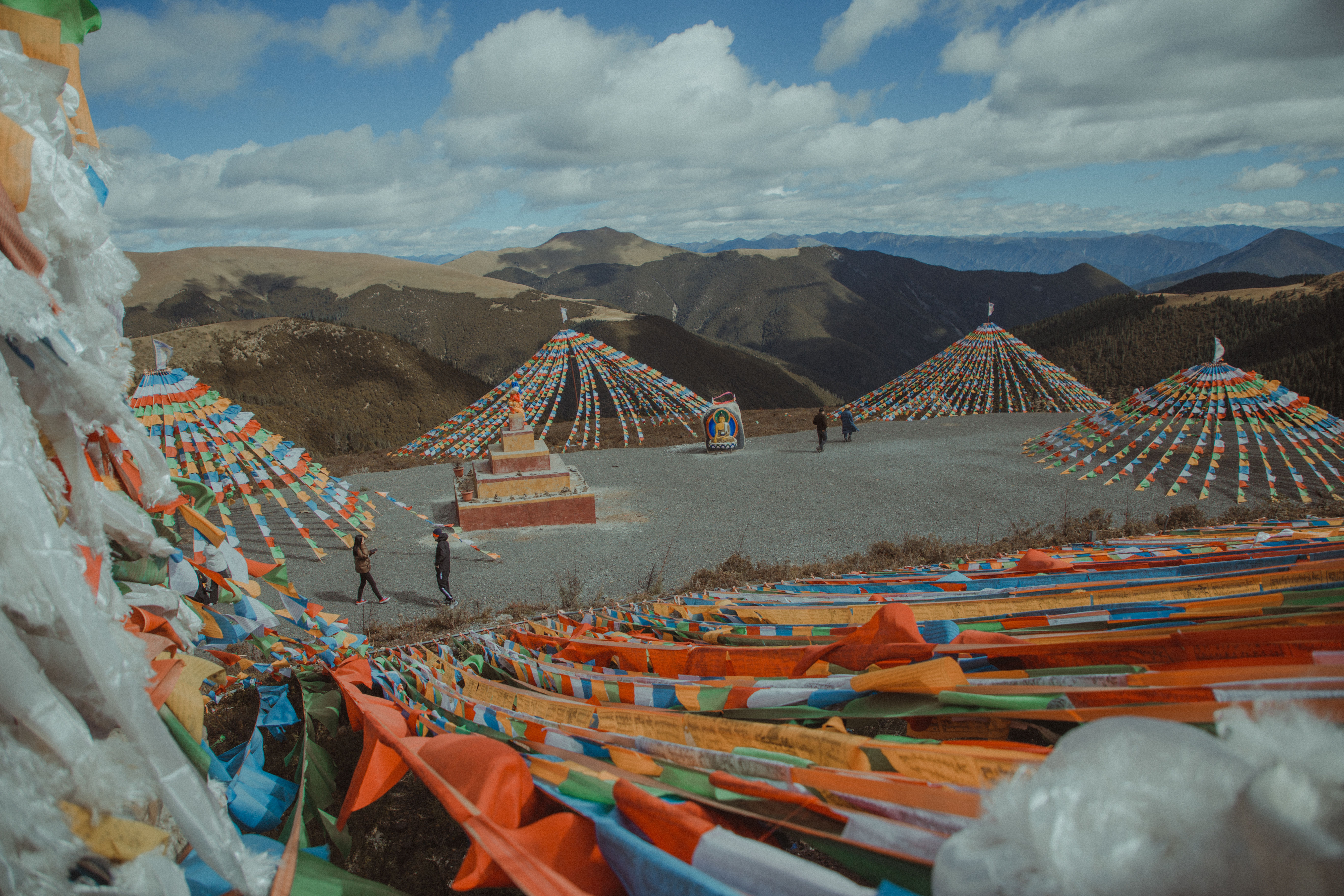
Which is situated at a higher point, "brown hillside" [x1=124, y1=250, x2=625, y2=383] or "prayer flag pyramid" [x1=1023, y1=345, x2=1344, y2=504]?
"brown hillside" [x1=124, y1=250, x2=625, y2=383]

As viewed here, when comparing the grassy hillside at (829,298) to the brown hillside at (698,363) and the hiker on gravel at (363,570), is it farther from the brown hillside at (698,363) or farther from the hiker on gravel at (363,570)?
the hiker on gravel at (363,570)

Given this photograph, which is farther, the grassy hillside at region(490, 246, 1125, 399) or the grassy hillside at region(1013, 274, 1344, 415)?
the grassy hillside at region(490, 246, 1125, 399)

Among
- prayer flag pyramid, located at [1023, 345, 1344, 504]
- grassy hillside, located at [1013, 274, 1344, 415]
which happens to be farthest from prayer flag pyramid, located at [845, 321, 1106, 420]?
grassy hillside, located at [1013, 274, 1344, 415]

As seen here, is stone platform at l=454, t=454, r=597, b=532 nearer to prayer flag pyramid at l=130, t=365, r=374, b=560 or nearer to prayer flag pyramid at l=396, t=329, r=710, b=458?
prayer flag pyramid at l=130, t=365, r=374, b=560

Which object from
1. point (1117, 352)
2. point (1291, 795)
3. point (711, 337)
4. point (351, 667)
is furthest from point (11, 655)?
point (711, 337)

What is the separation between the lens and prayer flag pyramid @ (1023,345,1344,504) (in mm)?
12273

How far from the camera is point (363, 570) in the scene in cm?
842

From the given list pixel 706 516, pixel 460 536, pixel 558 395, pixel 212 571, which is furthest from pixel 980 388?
pixel 212 571

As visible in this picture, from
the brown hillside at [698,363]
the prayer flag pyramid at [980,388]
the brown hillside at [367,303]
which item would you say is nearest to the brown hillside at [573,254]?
the brown hillside at [367,303]

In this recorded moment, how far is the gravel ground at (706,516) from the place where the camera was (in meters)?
9.48

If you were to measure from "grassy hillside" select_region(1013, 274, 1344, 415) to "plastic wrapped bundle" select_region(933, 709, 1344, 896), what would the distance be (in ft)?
107

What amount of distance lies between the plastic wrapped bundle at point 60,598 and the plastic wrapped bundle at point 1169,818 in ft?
4.91

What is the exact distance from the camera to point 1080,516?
11.1 metres

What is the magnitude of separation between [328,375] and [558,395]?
2683 cm
